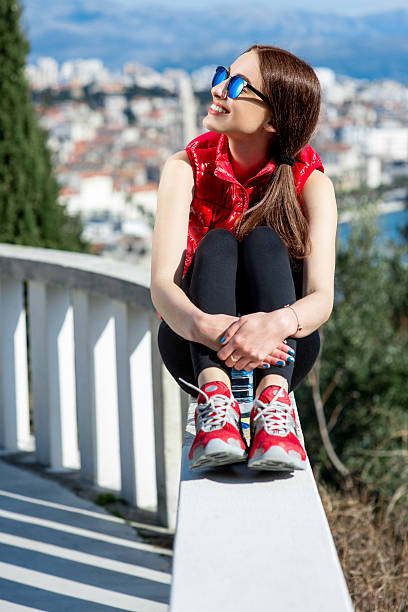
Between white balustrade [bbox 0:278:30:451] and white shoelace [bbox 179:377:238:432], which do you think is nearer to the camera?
white shoelace [bbox 179:377:238:432]

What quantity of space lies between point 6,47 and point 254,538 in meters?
3.56

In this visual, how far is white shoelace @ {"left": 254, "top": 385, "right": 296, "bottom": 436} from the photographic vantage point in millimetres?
1497

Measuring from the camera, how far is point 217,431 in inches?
58.6

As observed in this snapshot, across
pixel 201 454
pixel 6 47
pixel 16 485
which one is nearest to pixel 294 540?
pixel 201 454

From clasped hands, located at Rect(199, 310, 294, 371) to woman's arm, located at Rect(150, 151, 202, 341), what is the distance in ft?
0.51

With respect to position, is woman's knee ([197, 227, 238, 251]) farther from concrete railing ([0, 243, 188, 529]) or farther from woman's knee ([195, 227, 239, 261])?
concrete railing ([0, 243, 188, 529])

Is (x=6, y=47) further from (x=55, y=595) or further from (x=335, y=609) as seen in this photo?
(x=335, y=609)

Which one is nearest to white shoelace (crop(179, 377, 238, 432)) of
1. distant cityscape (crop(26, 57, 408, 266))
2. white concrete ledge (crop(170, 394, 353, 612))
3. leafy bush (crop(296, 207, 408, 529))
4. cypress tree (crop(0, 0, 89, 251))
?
white concrete ledge (crop(170, 394, 353, 612))

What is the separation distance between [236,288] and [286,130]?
44cm

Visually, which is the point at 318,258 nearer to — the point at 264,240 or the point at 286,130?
the point at 264,240

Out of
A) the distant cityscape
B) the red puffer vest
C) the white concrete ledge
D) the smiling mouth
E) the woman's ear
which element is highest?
the distant cityscape

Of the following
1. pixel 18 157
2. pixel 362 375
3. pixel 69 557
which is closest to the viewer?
pixel 69 557

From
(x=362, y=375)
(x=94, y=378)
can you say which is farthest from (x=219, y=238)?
(x=362, y=375)

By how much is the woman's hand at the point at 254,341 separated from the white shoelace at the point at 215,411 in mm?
109
